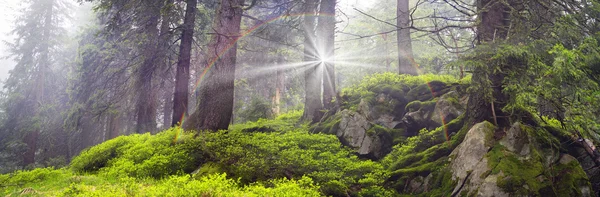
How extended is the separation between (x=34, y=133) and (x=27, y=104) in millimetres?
2865

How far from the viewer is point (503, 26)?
19.2 feet

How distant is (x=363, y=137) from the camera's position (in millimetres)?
8250

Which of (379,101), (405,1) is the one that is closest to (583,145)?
(379,101)

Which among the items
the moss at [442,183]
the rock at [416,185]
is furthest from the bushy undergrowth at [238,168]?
the moss at [442,183]

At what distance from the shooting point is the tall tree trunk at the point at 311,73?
11133 mm

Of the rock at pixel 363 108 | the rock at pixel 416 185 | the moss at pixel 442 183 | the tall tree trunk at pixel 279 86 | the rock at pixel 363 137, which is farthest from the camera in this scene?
the tall tree trunk at pixel 279 86

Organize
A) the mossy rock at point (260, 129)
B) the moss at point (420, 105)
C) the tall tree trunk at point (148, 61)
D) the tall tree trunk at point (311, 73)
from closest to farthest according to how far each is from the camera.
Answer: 1. the moss at point (420, 105)
2. the mossy rock at point (260, 129)
3. the tall tree trunk at point (311, 73)
4. the tall tree trunk at point (148, 61)

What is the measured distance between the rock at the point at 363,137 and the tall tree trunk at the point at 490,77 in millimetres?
2346

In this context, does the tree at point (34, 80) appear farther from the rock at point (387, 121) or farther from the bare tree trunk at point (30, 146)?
the rock at point (387, 121)

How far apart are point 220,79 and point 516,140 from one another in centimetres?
732

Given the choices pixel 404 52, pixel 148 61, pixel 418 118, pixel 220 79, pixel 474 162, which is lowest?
pixel 474 162

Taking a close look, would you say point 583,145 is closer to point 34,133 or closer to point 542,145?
point 542,145

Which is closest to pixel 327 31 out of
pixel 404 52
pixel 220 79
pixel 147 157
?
pixel 404 52

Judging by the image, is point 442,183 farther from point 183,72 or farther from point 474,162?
point 183,72
